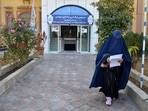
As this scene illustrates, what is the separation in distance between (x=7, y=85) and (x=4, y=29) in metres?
3.18

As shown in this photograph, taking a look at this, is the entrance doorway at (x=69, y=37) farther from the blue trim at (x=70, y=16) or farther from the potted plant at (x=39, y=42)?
the potted plant at (x=39, y=42)

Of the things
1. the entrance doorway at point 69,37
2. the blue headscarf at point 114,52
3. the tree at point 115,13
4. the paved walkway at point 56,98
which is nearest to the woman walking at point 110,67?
the blue headscarf at point 114,52

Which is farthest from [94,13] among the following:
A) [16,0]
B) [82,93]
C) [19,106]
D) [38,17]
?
[19,106]

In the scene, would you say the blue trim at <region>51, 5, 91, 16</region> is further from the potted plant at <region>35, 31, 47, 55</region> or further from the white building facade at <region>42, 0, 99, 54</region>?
the potted plant at <region>35, 31, 47, 55</region>

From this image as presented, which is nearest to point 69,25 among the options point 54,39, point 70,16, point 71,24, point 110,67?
point 71,24

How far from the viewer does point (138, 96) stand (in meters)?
5.31

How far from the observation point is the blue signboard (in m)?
19.5

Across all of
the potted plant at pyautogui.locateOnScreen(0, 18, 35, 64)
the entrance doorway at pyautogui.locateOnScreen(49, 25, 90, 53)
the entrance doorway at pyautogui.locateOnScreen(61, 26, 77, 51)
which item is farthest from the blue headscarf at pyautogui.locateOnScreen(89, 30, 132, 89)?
the entrance doorway at pyautogui.locateOnScreen(61, 26, 77, 51)

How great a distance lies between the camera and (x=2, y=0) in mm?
22031

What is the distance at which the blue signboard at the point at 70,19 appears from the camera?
19.5 m

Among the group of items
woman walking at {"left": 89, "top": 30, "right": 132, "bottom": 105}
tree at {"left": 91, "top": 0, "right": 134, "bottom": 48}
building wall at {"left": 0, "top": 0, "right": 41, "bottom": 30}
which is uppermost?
building wall at {"left": 0, "top": 0, "right": 41, "bottom": 30}

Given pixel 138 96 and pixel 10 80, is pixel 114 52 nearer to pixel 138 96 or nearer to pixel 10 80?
pixel 138 96

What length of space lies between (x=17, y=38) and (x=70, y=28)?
456 inches

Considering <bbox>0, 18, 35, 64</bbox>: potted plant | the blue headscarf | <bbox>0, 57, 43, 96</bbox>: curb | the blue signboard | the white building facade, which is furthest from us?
the white building facade
